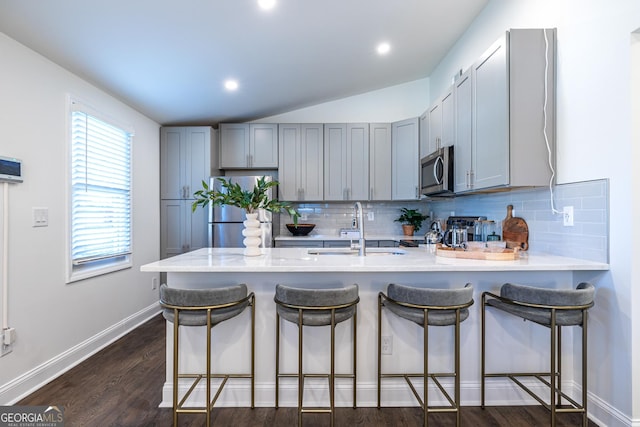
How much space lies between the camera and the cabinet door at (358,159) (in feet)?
13.7

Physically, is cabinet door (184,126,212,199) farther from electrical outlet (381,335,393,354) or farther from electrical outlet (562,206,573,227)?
electrical outlet (562,206,573,227)

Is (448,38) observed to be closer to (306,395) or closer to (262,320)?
(262,320)

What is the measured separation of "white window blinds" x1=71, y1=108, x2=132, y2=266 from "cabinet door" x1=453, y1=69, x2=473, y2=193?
3202 millimetres

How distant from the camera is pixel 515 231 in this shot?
2.49 m

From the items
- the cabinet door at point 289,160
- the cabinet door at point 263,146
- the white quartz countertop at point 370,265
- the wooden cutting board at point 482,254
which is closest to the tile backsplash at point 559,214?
the white quartz countertop at point 370,265

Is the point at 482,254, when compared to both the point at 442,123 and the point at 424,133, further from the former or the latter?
the point at 424,133

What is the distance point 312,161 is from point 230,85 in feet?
4.62

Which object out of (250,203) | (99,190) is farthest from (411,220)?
(99,190)

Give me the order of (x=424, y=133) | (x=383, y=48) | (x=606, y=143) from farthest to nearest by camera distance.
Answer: (x=424, y=133) → (x=383, y=48) → (x=606, y=143)

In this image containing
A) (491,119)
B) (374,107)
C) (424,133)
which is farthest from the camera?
(374,107)

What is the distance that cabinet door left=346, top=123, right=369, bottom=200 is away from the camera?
418cm

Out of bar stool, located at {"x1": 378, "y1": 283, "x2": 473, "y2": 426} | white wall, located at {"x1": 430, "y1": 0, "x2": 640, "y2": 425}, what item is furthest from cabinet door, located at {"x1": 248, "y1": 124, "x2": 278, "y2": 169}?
white wall, located at {"x1": 430, "y1": 0, "x2": 640, "y2": 425}

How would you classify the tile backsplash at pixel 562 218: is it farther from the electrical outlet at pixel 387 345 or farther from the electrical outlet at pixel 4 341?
the electrical outlet at pixel 4 341

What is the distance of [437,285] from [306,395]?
3.55 ft
